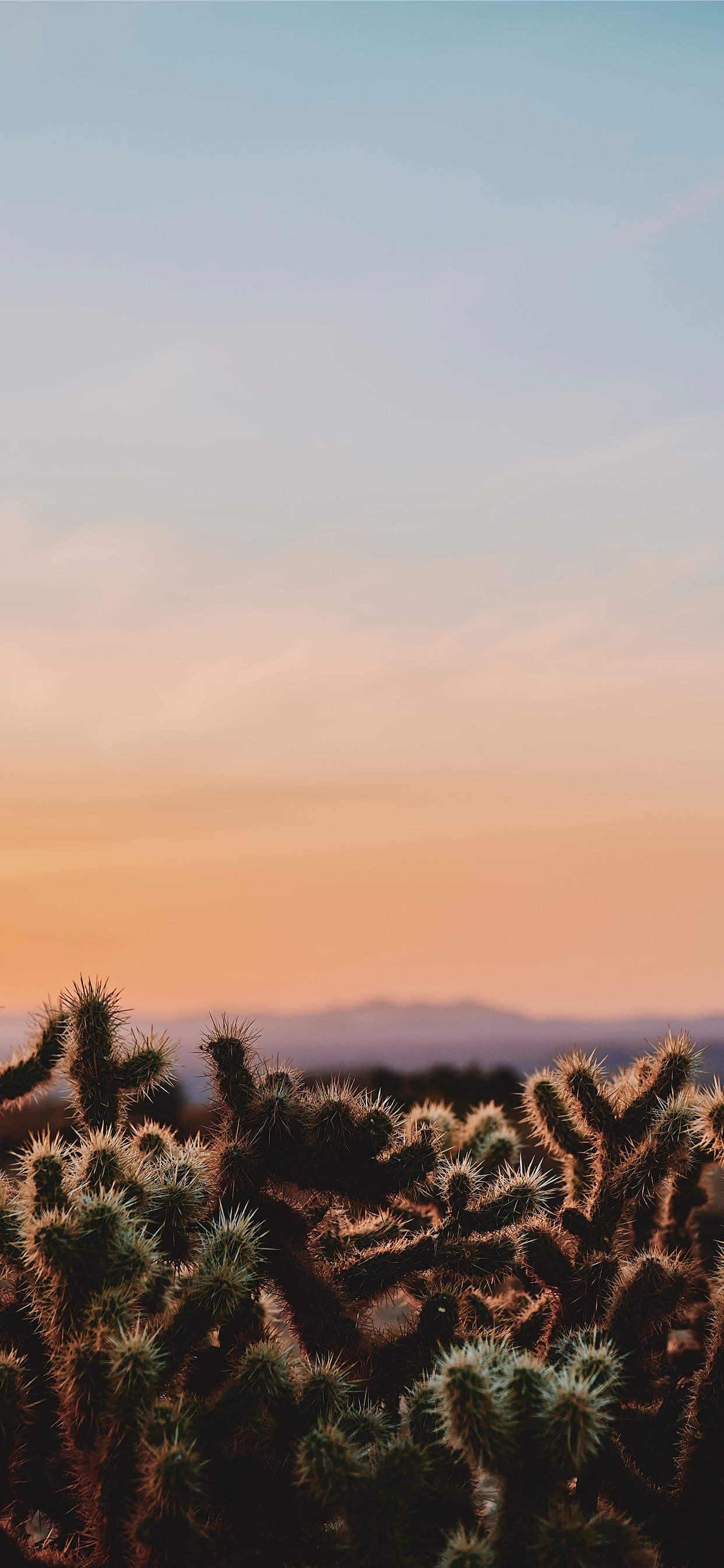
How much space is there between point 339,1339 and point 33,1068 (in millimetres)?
1724

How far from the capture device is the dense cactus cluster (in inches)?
103

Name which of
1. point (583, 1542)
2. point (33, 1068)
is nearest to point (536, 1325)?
point (583, 1542)

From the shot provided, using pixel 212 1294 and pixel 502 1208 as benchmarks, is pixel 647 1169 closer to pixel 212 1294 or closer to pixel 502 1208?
pixel 502 1208

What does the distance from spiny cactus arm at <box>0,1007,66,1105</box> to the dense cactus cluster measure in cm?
33

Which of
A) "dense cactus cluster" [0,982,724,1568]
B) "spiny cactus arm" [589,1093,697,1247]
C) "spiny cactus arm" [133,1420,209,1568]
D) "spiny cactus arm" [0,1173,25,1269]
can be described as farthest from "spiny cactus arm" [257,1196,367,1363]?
"spiny cactus arm" [589,1093,697,1247]

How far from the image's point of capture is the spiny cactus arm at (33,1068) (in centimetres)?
452

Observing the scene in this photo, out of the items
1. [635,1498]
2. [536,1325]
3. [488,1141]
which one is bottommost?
[635,1498]

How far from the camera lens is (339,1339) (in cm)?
340

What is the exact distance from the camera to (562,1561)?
2477 millimetres

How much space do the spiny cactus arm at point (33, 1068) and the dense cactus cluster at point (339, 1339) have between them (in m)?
0.33

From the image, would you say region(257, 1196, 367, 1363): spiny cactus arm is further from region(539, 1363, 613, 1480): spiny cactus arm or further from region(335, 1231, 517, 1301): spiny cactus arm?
region(539, 1363, 613, 1480): spiny cactus arm

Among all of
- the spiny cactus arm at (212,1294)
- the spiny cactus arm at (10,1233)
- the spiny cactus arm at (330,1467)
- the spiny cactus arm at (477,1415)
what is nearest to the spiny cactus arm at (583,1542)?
the spiny cactus arm at (477,1415)

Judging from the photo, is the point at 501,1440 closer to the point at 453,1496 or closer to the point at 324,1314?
the point at 453,1496

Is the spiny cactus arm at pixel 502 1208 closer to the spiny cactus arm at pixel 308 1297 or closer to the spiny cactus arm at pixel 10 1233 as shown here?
the spiny cactus arm at pixel 308 1297
